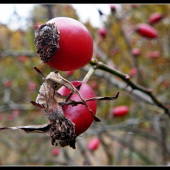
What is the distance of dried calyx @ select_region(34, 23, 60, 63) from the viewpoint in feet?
1.94

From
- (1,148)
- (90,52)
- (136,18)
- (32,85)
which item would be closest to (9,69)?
(1,148)

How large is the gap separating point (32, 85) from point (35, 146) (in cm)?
246

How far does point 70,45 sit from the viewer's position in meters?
0.63

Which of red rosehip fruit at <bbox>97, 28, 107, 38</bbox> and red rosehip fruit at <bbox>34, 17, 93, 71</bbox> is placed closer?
red rosehip fruit at <bbox>34, 17, 93, 71</bbox>

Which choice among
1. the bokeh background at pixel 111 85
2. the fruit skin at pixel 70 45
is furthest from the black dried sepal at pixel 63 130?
the bokeh background at pixel 111 85

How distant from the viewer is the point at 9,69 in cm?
732

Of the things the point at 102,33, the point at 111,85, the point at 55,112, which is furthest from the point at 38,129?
the point at 102,33

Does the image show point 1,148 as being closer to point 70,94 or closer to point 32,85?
point 32,85

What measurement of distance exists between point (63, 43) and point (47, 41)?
56 mm

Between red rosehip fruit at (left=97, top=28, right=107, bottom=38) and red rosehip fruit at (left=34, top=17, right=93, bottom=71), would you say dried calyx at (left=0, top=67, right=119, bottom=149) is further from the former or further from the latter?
red rosehip fruit at (left=97, top=28, right=107, bottom=38)

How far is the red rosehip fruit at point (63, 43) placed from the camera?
0.60 m

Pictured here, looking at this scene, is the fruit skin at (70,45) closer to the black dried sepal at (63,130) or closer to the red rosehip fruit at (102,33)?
the black dried sepal at (63,130)

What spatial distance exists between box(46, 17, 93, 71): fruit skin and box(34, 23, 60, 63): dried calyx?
0.08 ft

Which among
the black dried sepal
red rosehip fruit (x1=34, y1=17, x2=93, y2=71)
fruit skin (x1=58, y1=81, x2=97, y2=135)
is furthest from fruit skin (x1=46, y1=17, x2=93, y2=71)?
the black dried sepal
